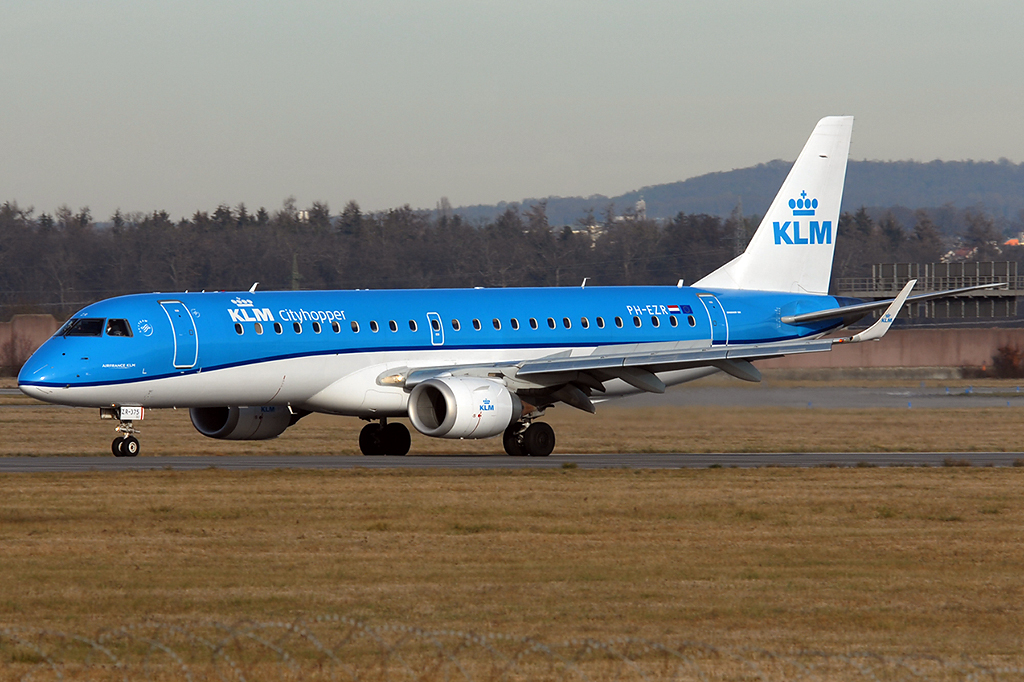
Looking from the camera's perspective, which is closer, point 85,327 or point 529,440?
point 85,327

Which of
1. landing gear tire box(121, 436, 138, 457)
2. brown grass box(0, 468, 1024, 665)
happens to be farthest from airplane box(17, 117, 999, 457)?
brown grass box(0, 468, 1024, 665)

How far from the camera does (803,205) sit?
42.0 m

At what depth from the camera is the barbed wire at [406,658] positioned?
11.3 meters

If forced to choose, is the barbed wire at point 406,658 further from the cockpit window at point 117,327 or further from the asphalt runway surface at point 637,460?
the cockpit window at point 117,327

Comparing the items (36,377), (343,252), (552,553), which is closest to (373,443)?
(36,377)

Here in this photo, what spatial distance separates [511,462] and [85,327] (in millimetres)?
9233

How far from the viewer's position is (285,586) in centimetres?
1531

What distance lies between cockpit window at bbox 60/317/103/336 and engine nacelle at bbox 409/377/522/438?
6627mm

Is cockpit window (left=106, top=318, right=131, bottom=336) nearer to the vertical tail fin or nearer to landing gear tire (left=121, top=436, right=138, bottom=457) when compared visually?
landing gear tire (left=121, top=436, right=138, bottom=457)

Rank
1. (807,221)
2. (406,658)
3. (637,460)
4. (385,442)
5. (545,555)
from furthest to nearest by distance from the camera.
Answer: (807,221) < (385,442) < (637,460) < (545,555) < (406,658)

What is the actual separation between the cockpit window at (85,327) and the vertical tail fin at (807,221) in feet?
56.0

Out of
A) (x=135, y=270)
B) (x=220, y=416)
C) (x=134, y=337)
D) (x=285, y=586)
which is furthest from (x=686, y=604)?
(x=135, y=270)

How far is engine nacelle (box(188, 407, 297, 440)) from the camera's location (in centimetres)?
3422

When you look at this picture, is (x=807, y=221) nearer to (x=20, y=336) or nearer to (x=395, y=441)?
(x=395, y=441)
